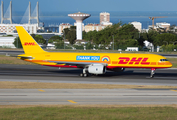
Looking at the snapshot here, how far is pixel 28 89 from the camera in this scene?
28.2 meters

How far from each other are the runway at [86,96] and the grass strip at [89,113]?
2368 millimetres

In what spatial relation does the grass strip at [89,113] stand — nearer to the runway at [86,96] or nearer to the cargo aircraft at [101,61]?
the runway at [86,96]

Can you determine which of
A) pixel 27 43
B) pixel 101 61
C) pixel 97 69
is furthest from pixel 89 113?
pixel 27 43

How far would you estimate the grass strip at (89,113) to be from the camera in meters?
17.7

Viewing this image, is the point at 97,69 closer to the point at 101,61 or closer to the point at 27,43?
the point at 101,61

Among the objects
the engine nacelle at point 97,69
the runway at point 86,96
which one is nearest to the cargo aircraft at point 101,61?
the engine nacelle at point 97,69

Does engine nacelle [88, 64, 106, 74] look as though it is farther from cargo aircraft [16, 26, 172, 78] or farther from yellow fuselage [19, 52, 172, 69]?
yellow fuselage [19, 52, 172, 69]

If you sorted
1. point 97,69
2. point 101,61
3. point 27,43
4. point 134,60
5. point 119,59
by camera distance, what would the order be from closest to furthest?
point 97,69
point 134,60
point 119,59
point 101,61
point 27,43

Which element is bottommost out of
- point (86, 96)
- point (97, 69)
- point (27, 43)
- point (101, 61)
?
point (86, 96)

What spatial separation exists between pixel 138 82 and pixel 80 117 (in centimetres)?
1834

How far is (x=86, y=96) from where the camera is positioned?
25109 mm

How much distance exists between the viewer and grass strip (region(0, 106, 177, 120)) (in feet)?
58.0

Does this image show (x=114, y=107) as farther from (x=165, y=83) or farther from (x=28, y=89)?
(x=165, y=83)

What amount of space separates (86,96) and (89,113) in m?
6.36
